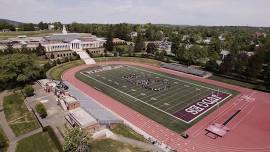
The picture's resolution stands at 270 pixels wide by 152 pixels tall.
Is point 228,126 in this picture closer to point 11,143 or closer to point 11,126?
point 11,143

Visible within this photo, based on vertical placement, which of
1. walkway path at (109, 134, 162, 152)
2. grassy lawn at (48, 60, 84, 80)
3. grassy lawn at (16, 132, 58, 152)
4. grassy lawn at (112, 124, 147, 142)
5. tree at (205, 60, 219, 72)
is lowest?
grassy lawn at (16, 132, 58, 152)

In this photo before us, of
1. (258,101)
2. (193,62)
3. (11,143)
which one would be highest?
(193,62)

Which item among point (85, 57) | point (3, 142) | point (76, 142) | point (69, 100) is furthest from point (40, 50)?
point (76, 142)

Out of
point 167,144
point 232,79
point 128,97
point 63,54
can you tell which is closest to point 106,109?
point 128,97

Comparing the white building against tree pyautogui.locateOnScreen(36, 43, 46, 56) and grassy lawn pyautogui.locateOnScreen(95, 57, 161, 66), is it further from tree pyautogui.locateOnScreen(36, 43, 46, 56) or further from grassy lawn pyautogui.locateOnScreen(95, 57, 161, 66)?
grassy lawn pyautogui.locateOnScreen(95, 57, 161, 66)

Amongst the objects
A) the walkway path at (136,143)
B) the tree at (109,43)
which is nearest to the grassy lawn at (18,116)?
the walkway path at (136,143)

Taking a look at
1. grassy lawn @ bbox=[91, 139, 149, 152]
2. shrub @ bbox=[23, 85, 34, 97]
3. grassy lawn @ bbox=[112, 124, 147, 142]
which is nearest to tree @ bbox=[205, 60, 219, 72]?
grassy lawn @ bbox=[112, 124, 147, 142]

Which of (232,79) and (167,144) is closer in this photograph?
(167,144)

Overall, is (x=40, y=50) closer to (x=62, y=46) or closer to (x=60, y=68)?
(x=62, y=46)
